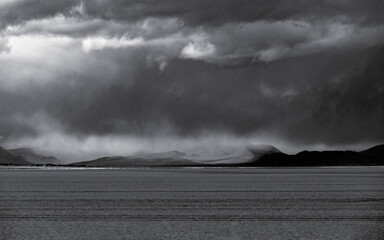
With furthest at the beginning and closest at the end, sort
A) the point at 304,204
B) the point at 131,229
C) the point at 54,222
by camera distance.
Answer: the point at 304,204 → the point at 54,222 → the point at 131,229

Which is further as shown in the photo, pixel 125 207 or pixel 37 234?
pixel 125 207

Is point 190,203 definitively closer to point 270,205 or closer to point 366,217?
point 270,205

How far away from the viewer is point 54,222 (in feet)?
161

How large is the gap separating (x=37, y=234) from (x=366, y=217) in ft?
96.0

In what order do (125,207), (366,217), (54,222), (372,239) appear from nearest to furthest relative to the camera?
(372,239)
(54,222)
(366,217)
(125,207)

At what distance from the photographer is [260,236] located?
134 feet

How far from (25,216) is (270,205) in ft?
91.9

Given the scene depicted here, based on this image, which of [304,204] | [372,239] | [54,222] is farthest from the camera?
[304,204]

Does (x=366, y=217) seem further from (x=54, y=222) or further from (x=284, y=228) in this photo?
(x=54, y=222)

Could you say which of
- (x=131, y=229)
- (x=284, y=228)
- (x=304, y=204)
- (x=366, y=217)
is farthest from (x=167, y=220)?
(x=304, y=204)

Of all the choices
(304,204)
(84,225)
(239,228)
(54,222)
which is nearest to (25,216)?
(54,222)

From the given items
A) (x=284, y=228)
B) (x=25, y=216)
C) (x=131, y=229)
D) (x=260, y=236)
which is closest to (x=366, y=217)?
(x=284, y=228)

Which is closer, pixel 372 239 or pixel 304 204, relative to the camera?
pixel 372 239

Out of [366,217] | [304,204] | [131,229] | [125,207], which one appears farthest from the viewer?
[304,204]
